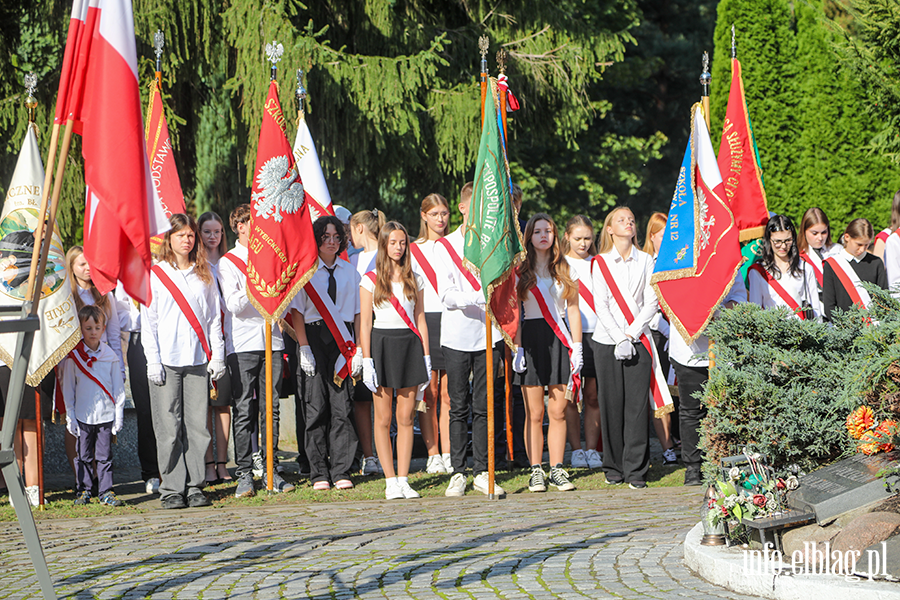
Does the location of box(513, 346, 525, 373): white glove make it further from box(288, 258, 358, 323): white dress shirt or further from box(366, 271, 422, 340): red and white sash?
box(288, 258, 358, 323): white dress shirt

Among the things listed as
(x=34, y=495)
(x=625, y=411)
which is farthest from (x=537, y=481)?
(x=34, y=495)

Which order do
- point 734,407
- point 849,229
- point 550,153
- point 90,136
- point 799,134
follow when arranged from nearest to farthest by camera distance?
1. point 90,136
2. point 734,407
3. point 849,229
4. point 799,134
5. point 550,153

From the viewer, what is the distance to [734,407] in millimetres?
5902

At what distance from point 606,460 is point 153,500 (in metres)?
3.60

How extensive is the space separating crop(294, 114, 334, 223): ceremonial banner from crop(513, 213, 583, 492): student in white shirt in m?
2.95

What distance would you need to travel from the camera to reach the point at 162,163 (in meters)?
9.76

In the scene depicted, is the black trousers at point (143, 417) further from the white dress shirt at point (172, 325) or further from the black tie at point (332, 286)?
the black tie at point (332, 286)

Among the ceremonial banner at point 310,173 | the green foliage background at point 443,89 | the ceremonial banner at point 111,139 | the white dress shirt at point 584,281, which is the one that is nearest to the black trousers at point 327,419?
the white dress shirt at point 584,281

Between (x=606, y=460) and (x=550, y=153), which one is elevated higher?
(x=550, y=153)

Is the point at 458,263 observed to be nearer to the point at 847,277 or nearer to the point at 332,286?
the point at 332,286

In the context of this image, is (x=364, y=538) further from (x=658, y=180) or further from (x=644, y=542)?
(x=658, y=180)

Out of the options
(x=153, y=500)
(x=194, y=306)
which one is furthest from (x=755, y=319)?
(x=153, y=500)

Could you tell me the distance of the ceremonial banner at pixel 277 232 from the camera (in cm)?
828

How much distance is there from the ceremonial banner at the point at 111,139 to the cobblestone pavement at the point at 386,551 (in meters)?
1.79
